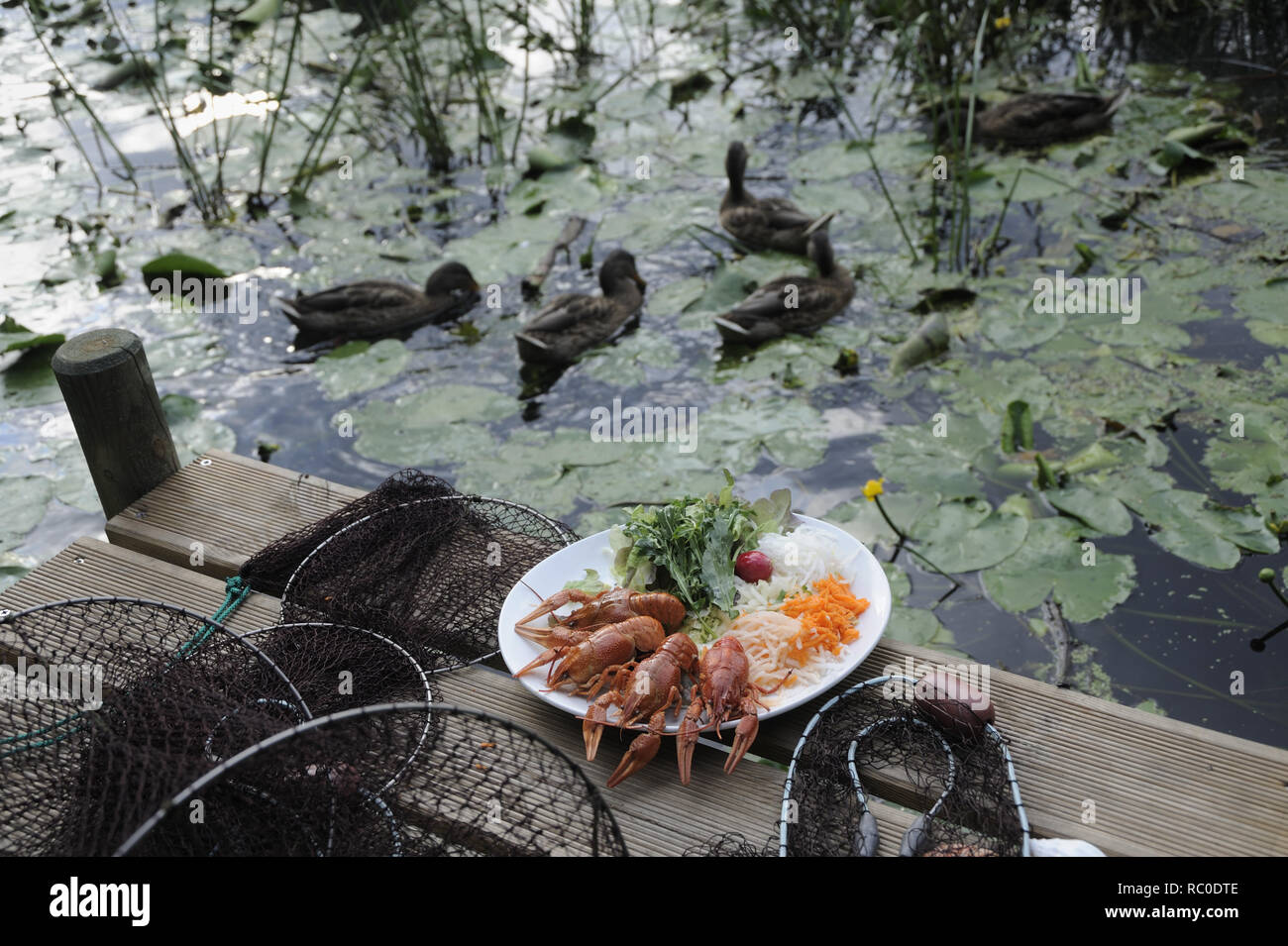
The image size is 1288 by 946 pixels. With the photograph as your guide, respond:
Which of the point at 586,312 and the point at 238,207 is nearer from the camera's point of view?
the point at 586,312

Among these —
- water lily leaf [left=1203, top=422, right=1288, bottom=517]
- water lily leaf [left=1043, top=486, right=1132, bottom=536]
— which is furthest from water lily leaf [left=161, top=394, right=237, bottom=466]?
water lily leaf [left=1203, top=422, right=1288, bottom=517]

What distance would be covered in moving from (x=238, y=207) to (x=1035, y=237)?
5575 millimetres

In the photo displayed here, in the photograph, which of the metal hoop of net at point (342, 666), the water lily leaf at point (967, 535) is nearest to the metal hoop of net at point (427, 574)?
Answer: the metal hoop of net at point (342, 666)

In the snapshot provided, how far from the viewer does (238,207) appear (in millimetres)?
7836

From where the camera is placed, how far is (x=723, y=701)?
2.52 metres

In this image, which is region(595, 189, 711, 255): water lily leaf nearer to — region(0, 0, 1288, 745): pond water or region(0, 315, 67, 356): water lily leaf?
region(0, 0, 1288, 745): pond water

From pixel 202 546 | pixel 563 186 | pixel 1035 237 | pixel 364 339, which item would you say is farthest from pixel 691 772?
pixel 563 186

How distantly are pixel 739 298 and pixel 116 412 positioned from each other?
368 centimetres

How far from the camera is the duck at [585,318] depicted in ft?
19.4

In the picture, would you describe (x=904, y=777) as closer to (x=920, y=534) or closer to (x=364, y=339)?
(x=920, y=534)

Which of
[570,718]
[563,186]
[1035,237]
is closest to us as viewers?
[570,718]

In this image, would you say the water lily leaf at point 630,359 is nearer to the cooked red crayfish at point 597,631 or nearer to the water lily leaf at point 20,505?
the water lily leaf at point 20,505

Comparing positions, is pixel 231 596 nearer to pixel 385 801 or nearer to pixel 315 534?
pixel 315 534
